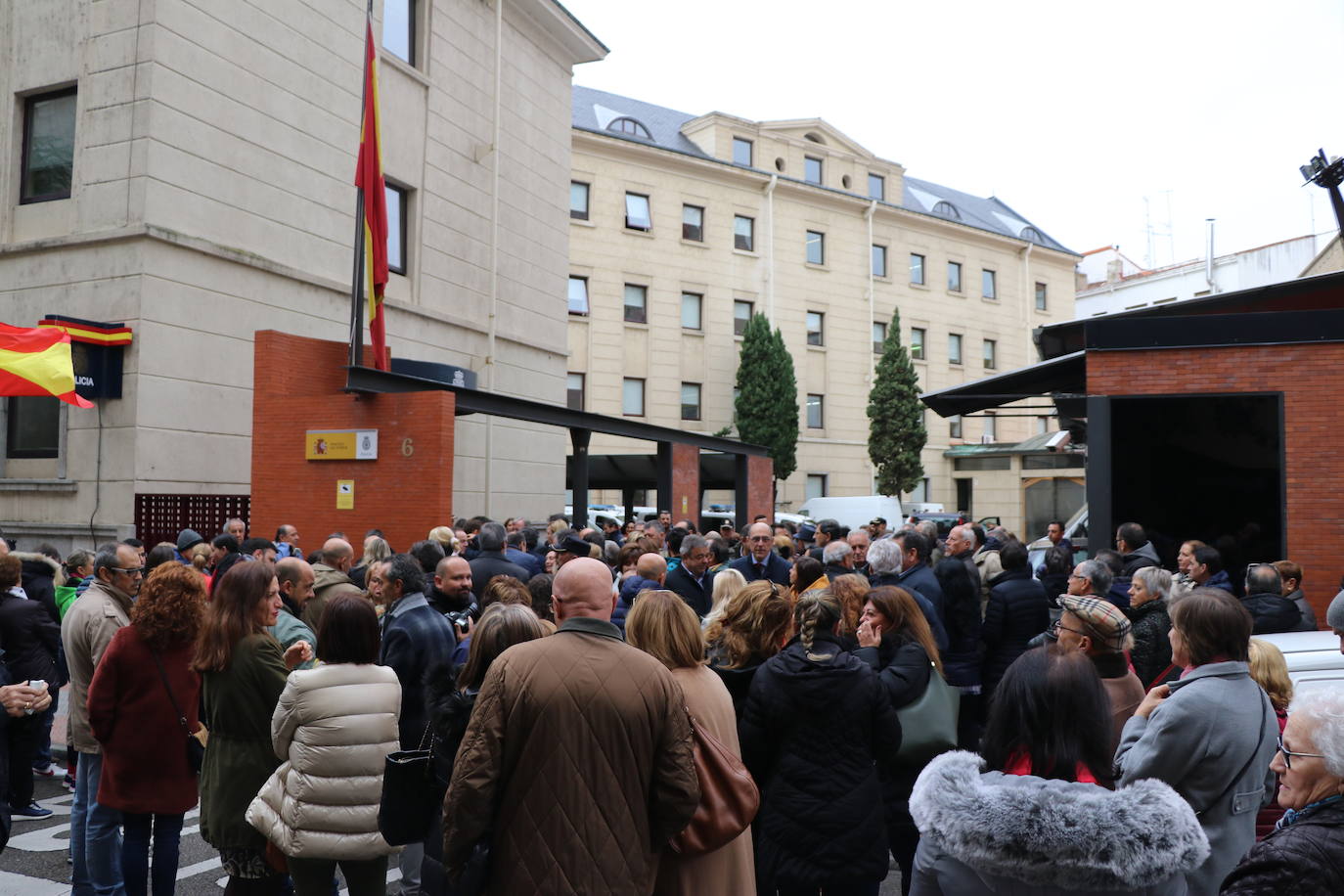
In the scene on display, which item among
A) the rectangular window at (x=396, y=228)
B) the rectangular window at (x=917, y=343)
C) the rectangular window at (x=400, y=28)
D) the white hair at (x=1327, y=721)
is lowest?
the white hair at (x=1327, y=721)

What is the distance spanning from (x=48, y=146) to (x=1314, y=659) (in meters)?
17.8

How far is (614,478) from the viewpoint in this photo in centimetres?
2709

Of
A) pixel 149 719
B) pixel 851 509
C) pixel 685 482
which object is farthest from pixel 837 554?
pixel 851 509

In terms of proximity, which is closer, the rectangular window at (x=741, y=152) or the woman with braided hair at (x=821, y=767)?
the woman with braided hair at (x=821, y=767)

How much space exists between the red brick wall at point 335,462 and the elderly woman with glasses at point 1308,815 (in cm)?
1162

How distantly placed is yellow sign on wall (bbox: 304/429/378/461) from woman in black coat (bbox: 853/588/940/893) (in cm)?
1018

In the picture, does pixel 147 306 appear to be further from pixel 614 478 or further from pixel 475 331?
pixel 614 478

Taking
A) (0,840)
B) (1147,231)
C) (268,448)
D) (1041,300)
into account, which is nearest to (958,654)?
(0,840)

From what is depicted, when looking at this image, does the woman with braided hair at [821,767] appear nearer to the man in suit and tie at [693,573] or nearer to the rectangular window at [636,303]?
the man in suit and tie at [693,573]

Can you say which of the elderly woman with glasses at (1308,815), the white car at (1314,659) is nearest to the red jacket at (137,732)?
the elderly woman with glasses at (1308,815)

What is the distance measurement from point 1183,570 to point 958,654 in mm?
2273

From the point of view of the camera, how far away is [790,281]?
4150cm

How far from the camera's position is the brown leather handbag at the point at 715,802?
3.65 m

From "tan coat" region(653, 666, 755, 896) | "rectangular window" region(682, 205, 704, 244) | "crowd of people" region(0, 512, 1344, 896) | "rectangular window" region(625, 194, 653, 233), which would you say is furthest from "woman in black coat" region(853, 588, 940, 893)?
"rectangular window" region(682, 205, 704, 244)
